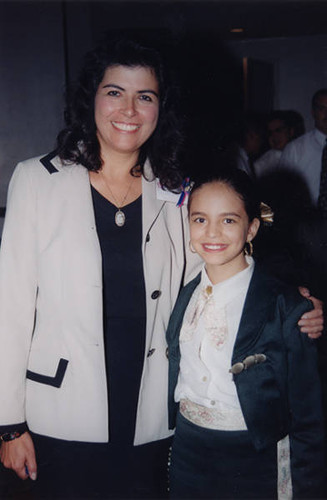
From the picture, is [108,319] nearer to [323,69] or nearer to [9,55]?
[9,55]

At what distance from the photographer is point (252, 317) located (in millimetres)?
1420

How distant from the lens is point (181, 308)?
1.61 meters

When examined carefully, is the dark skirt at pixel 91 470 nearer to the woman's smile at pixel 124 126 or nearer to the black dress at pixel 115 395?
the black dress at pixel 115 395

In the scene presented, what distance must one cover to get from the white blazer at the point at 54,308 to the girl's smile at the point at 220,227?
0.65ft

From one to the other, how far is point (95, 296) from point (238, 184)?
535mm

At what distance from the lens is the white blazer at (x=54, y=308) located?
1.50 meters

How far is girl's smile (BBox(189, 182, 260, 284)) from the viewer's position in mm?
1475

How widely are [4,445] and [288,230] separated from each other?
3.00 m

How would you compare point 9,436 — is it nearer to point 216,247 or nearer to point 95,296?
point 95,296

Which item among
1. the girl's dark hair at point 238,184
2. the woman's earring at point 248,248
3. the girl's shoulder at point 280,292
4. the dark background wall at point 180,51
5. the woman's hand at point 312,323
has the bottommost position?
the woman's hand at point 312,323

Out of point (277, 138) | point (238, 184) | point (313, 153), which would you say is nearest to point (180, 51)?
point (277, 138)

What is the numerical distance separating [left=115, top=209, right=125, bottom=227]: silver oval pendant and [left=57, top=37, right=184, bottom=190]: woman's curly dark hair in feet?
0.55

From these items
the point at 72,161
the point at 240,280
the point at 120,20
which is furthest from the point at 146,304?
the point at 120,20

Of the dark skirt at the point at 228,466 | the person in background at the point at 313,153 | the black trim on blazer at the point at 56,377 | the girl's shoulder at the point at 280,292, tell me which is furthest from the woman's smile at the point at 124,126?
the person in background at the point at 313,153
